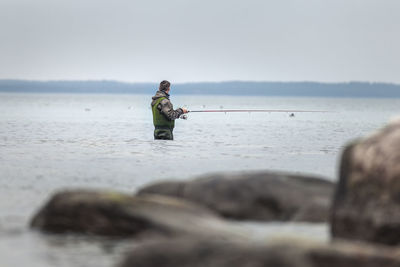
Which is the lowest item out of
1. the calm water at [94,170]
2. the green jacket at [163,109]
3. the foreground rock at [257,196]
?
the calm water at [94,170]

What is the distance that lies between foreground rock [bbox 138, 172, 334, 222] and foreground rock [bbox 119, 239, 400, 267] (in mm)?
3846

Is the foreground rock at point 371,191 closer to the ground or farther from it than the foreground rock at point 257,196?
farther from it

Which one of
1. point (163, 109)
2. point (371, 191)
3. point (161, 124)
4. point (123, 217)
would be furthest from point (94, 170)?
point (371, 191)

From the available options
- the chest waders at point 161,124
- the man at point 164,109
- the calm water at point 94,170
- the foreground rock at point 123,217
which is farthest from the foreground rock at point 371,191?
the chest waders at point 161,124

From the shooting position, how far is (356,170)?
885 cm

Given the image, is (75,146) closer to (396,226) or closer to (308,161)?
(308,161)

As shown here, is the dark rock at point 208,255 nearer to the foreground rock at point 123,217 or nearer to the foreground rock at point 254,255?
the foreground rock at point 254,255

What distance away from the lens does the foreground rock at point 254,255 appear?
21.3ft

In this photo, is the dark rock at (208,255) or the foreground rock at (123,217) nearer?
the dark rock at (208,255)

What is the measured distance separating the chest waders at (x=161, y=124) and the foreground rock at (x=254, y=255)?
16.2 m

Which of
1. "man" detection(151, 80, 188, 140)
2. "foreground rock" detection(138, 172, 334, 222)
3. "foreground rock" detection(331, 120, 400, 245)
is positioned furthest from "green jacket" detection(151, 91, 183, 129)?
"foreground rock" detection(331, 120, 400, 245)

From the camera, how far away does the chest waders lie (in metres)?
23.1

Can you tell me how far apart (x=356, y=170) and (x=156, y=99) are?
14689 mm

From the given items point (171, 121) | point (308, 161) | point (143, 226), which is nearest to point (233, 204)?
point (143, 226)
